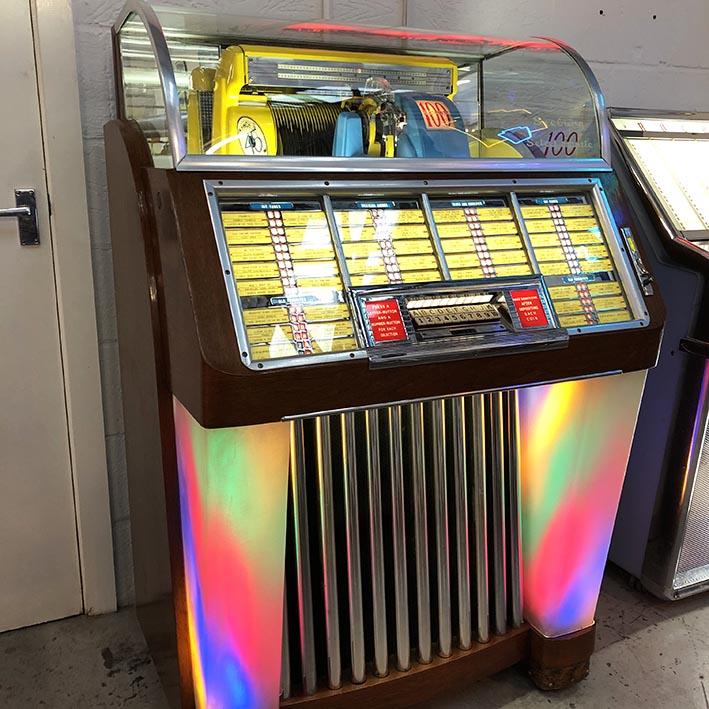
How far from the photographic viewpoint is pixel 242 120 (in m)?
1.57

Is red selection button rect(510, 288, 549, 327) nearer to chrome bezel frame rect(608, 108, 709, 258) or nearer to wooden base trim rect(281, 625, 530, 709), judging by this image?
chrome bezel frame rect(608, 108, 709, 258)

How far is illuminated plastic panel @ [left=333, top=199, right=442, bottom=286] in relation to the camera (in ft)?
4.65

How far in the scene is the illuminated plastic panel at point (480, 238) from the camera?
1.51 meters

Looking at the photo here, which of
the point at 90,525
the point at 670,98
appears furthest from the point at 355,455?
the point at 670,98

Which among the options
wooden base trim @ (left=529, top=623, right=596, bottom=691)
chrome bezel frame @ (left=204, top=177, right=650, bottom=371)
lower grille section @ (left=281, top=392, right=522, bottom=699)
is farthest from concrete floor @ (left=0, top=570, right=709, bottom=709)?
chrome bezel frame @ (left=204, top=177, right=650, bottom=371)

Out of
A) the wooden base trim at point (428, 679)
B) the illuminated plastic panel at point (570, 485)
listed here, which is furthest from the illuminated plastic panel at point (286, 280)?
the wooden base trim at point (428, 679)

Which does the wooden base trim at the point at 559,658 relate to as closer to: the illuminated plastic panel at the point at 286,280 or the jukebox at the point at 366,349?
the jukebox at the point at 366,349

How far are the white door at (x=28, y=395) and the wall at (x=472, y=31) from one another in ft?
0.41

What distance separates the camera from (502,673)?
194cm

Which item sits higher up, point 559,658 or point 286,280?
point 286,280

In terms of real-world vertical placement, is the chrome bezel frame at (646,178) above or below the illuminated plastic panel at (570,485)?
above

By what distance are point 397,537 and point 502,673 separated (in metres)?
0.60

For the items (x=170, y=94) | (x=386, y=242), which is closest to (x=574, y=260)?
(x=386, y=242)

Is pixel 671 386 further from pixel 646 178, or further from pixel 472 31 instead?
pixel 472 31
